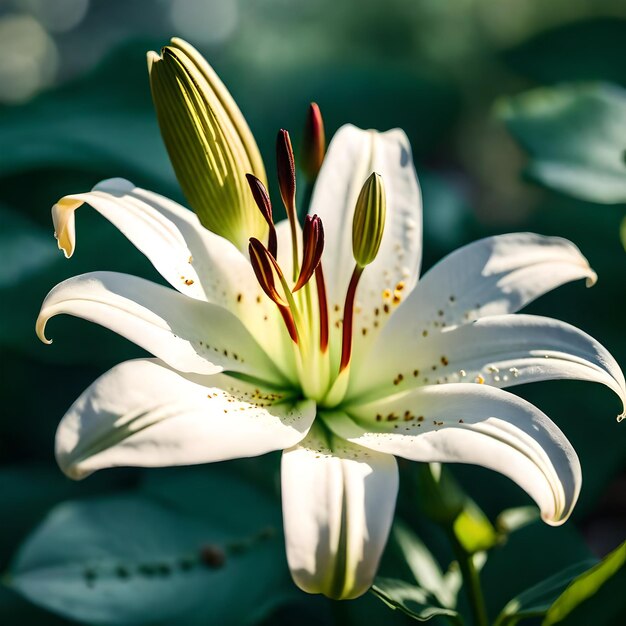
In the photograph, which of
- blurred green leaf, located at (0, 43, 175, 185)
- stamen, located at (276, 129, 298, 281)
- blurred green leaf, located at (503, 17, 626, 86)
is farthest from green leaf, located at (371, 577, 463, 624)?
blurred green leaf, located at (503, 17, 626, 86)

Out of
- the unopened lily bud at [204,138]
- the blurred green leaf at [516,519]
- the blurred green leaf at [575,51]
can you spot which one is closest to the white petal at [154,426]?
the unopened lily bud at [204,138]

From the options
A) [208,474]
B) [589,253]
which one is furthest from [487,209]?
[208,474]

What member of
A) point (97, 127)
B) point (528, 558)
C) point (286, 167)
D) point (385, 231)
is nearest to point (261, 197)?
point (286, 167)

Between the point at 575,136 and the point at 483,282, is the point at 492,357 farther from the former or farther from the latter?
the point at 575,136

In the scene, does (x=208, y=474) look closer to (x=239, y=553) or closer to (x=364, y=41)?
(x=239, y=553)

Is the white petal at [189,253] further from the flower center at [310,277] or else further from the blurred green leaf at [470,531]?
the blurred green leaf at [470,531]

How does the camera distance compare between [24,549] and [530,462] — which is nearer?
[530,462]

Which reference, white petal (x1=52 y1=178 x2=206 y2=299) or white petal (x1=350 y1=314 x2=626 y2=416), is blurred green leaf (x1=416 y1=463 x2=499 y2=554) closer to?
white petal (x1=350 y1=314 x2=626 y2=416)
